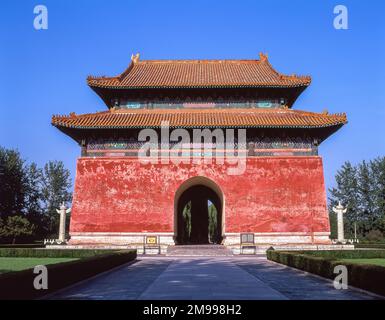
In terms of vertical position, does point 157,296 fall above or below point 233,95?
below

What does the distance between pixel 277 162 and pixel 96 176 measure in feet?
35.1

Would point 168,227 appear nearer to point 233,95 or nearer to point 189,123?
point 189,123

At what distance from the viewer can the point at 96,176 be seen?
24484 mm

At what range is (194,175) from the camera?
2434 centimetres

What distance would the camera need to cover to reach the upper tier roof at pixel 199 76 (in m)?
25.8

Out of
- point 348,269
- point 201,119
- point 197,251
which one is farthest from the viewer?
point 201,119

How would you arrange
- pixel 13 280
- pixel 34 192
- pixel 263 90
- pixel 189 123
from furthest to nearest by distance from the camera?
pixel 34 192 → pixel 263 90 → pixel 189 123 → pixel 13 280

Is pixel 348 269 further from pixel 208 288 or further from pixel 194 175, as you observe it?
pixel 194 175

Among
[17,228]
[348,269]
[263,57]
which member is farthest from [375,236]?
[348,269]

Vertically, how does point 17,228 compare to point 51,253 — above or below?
above

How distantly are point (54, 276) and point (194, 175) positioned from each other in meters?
16.0

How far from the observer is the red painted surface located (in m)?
23.7
